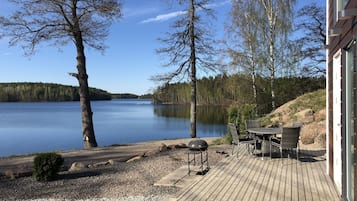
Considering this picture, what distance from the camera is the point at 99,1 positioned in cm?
1145

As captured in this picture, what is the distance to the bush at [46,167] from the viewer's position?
591 centimetres

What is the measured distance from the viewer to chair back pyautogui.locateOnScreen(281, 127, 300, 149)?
5.71 meters

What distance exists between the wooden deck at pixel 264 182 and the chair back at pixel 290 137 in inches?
14.0

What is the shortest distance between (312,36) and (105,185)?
52.1 ft

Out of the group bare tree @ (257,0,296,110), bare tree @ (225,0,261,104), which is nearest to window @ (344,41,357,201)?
bare tree @ (257,0,296,110)

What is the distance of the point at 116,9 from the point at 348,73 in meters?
9.48

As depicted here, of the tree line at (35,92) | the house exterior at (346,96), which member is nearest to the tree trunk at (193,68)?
the house exterior at (346,96)

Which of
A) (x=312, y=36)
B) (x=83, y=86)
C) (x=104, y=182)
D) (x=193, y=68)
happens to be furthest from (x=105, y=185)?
(x=312, y=36)

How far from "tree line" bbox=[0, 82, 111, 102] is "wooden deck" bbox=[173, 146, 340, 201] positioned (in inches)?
3376

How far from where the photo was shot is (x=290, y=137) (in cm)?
577

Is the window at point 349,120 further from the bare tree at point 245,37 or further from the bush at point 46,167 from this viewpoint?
the bare tree at point 245,37

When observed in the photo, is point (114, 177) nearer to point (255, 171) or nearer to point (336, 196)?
point (255, 171)

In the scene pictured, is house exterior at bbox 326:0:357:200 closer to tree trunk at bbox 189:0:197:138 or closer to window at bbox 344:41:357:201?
window at bbox 344:41:357:201

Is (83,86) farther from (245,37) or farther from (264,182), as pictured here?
(264,182)
